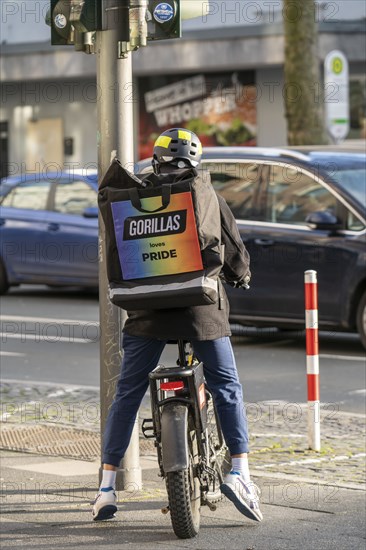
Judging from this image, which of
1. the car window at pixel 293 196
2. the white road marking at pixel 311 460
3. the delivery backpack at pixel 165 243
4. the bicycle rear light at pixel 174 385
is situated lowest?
the white road marking at pixel 311 460

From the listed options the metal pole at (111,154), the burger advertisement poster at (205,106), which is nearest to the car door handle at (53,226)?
the metal pole at (111,154)

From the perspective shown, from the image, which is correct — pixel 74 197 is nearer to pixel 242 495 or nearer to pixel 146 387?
pixel 146 387

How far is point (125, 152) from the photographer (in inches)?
280

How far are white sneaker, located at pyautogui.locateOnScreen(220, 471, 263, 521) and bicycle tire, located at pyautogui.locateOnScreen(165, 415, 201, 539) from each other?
150 millimetres

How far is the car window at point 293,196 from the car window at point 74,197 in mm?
4963

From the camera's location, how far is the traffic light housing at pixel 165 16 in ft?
23.4

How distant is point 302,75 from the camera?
2381 cm

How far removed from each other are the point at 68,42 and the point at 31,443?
2.74 metres

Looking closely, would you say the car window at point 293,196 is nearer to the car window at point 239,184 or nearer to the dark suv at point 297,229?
the dark suv at point 297,229

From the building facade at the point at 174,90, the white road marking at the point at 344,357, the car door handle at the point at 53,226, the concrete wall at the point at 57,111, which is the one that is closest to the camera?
the white road marking at the point at 344,357

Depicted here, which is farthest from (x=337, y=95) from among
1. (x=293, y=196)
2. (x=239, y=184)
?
(x=293, y=196)

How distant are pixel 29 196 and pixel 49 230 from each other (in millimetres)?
830

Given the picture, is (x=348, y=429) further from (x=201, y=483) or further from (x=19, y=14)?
(x=19, y=14)

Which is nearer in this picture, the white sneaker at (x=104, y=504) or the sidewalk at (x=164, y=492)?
the sidewalk at (x=164, y=492)
